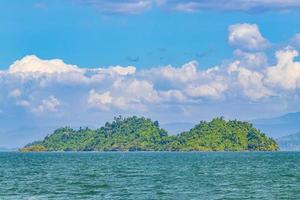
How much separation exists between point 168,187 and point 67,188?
41.8ft

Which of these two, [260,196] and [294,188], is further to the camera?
[294,188]

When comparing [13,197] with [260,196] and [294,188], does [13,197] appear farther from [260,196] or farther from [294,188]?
[294,188]

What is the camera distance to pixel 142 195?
74.5 meters

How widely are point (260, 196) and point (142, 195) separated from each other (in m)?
13.0

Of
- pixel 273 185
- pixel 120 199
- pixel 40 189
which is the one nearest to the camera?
pixel 120 199

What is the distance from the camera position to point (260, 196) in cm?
7219

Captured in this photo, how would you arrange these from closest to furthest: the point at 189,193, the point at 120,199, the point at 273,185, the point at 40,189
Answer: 1. the point at 120,199
2. the point at 189,193
3. the point at 40,189
4. the point at 273,185

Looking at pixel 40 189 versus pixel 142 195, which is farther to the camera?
pixel 40 189

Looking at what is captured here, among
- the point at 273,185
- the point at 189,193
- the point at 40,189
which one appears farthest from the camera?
the point at 273,185

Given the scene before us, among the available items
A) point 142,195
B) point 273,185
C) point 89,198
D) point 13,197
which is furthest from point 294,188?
point 13,197

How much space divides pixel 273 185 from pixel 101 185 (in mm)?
22815

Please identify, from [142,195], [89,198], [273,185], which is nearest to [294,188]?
[273,185]

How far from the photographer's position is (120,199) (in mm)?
70188

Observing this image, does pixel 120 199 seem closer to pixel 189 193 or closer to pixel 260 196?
pixel 189 193
